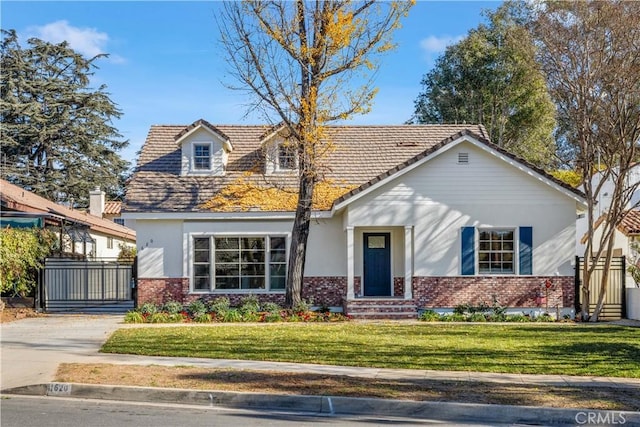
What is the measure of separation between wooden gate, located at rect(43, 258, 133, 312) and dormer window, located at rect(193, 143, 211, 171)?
13.9 ft

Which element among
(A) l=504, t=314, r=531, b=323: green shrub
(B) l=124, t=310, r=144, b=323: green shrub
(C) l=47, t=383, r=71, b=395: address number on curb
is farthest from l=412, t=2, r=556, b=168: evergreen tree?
(C) l=47, t=383, r=71, b=395: address number on curb

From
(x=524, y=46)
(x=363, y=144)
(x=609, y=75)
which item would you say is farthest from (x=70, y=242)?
(x=609, y=75)

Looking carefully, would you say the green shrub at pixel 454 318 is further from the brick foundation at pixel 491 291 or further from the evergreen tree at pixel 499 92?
the evergreen tree at pixel 499 92

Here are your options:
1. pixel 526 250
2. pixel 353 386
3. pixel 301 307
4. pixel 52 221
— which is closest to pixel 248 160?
pixel 301 307

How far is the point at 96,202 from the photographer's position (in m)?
43.3

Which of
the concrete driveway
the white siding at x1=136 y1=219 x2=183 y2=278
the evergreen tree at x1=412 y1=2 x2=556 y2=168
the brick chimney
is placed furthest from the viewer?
the brick chimney

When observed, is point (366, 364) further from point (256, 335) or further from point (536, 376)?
point (256, 335)

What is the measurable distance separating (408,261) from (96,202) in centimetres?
2910

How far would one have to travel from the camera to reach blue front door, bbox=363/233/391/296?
21.6 m

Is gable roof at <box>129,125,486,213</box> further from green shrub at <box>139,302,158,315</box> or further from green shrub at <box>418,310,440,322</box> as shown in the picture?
green shrub at <box>418,310,440,322</box>

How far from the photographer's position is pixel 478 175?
20.3m

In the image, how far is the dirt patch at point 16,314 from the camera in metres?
18.9

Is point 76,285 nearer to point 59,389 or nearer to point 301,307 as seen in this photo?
point 301,307

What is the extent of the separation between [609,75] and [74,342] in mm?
15420
